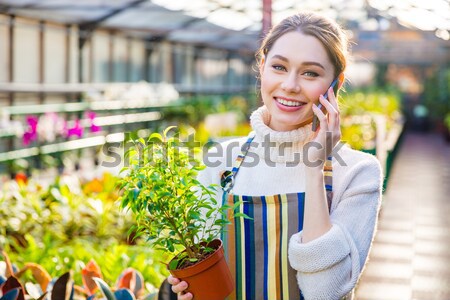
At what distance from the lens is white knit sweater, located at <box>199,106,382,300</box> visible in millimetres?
1541

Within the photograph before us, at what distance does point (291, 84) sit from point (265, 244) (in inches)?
14.6

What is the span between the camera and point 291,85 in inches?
64.9

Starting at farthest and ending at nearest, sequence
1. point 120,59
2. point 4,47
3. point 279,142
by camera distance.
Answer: point 120,59, point 4,47, point 279,142

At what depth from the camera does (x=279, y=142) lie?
1.73 meters

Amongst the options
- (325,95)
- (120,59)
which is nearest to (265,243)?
(325,95)

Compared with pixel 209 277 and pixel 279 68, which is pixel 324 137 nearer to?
pixel 279 68

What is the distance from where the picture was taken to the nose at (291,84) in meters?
1.65

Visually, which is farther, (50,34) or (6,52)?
(50,34)

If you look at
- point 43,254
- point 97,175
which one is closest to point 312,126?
point 43,254

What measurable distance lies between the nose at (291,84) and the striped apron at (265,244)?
0.18m

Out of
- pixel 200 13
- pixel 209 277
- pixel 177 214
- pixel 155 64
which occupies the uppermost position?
pixel 200 13

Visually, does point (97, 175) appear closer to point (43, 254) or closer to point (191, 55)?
point (43, 254)

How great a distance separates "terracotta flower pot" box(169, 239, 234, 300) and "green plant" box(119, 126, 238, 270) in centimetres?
2

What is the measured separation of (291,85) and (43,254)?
2.17 metres
